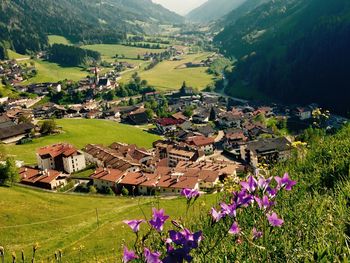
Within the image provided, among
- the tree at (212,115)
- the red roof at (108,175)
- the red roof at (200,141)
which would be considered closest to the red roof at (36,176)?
the red roof at (108,175)

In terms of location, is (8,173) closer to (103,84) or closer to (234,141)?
(234,141)

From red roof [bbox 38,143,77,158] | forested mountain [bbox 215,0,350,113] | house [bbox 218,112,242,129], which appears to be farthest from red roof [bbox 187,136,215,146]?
forested mountain [bbox 215,0,350,113]

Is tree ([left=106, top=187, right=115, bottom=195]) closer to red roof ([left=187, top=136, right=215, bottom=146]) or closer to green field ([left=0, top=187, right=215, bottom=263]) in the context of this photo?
green field ([left=0, top=187, right=215, bottom=263])

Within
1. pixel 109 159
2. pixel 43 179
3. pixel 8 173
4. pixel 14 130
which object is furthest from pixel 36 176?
pixel 14 130

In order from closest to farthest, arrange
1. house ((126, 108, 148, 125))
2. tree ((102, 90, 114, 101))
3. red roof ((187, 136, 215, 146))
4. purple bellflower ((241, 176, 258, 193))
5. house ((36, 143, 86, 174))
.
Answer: purple bellflower ((241, 176, 258, 193))
house ((36, 143, 86, 174))
red roof ((187, 136, 215, 146))
house ((126, 108, 148, 125))
tree ((102, 90, 114, 101))

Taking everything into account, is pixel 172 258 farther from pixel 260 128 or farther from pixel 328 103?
pixel 328 103

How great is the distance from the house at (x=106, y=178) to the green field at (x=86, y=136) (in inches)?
600

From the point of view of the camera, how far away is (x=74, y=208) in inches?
1673

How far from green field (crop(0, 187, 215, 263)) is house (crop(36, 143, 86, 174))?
1503 centimetres

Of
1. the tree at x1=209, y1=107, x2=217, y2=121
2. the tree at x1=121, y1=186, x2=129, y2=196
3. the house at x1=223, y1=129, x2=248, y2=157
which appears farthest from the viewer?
the tree at x1=209, y1=107, x2=217, y2=121

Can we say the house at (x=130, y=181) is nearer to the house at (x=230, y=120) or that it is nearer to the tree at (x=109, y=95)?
the house at (x=230, y=120)

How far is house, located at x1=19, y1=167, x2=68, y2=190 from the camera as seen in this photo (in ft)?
176

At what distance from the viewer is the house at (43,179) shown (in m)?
53.7

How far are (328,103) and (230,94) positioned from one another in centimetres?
4180
